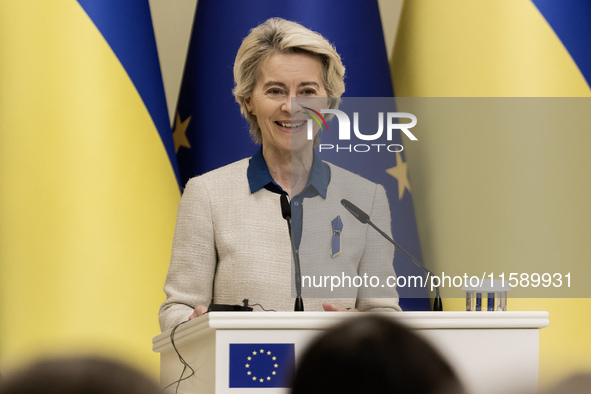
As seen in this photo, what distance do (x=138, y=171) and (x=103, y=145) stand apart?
0.69ft

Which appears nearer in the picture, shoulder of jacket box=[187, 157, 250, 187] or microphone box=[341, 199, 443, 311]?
microphone box=[341, 199, 443, 311]

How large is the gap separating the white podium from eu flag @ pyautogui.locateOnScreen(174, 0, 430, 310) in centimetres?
229

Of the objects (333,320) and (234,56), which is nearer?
(333,320)

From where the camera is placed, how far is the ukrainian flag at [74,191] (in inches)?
160

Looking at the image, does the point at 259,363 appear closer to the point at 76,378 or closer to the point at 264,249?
the point at 264,249

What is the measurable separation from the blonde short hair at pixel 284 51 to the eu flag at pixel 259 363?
1166 mm

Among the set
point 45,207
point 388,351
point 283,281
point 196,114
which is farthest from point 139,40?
point 388,351

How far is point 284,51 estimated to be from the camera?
3.09m

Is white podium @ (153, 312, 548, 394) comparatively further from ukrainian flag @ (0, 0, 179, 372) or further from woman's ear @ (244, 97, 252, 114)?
ukrainian flag @ (0, 0, 179, 372)

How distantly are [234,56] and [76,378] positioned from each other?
3.87 meters

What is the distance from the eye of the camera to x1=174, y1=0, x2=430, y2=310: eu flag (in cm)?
445

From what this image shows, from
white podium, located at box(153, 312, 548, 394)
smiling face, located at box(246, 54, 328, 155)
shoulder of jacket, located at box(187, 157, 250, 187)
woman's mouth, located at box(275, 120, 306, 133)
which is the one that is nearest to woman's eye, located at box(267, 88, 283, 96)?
smiling face, located at box(246, 54, 328, 155)

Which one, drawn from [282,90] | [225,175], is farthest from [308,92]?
[225,175]

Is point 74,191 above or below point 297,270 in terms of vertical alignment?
above
